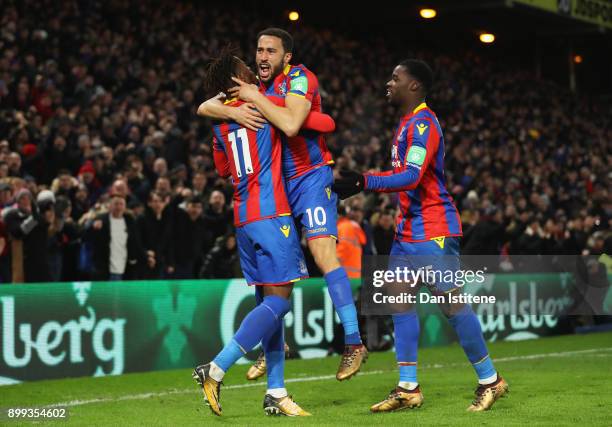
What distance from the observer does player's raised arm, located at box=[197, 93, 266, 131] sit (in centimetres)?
648

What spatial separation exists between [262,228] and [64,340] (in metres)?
4.61

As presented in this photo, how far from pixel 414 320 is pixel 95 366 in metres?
4.57

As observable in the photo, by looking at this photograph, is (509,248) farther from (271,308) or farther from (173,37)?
(271,308)

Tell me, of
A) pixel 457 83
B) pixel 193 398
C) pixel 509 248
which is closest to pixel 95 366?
pixel 193 398

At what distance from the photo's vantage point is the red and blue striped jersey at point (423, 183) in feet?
22.3

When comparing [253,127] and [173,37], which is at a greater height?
[173,37]

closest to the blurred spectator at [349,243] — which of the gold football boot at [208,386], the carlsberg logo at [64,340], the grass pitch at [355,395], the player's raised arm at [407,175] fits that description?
the grass pitch at [355,395]

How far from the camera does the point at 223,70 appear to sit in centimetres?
665

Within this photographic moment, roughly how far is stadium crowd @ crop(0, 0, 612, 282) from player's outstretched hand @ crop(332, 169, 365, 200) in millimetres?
2891

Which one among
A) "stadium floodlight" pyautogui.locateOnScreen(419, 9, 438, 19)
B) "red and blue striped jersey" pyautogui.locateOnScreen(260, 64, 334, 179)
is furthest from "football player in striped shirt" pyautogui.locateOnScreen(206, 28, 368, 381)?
"stadium floodlight" pyautogui.locateOnScreen(419, 9, 438, 19)

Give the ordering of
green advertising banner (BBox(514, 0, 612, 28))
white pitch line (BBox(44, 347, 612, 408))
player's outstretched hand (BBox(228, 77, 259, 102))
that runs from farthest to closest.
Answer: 1. green advertising banner (BBox(514, 0, 612, 28))
2. white pitch line (BBox(44, 347, 612, 408))
3. player's outstretched hand (BBox(228, 77, 259, 102))

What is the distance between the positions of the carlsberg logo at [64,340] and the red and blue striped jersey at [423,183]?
4467 millimetres

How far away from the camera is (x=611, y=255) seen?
56.0 ft
